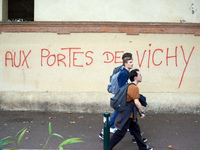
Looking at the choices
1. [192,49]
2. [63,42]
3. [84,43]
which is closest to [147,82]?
[192,49]

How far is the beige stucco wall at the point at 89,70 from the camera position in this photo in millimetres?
7145

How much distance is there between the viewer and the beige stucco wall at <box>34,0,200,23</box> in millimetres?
7172

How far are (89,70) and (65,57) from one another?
0.80 meters

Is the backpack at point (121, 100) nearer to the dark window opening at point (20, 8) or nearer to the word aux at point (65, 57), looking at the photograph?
the word aux at point (65, 57)

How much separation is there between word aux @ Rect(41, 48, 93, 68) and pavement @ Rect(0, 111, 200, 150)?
145 cm

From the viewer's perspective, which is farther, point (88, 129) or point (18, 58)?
point (18, 58)

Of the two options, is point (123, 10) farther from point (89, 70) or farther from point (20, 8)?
point (20, 8)

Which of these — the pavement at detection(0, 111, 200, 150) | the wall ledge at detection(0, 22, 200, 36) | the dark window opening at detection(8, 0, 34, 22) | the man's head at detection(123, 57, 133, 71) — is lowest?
the pavement at detection(0, 111, 200, 150)

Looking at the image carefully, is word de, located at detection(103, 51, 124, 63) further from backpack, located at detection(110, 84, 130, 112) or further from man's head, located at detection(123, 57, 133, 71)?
backpack, located at detection(110, 84, 130, 112)

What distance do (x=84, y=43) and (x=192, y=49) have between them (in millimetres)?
3063

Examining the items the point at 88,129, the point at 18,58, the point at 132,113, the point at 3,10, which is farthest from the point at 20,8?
the point at 132,113

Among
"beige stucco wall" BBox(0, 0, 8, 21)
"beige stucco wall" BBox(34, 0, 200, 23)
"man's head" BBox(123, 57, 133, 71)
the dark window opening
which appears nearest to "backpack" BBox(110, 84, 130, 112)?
"man's head" BBox(123, 57, 133, 71)

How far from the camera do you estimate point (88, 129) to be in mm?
5758

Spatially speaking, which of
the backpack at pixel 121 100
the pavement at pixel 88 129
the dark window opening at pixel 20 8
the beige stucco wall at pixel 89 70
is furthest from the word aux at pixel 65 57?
the dark window opening at pixel 20 8
